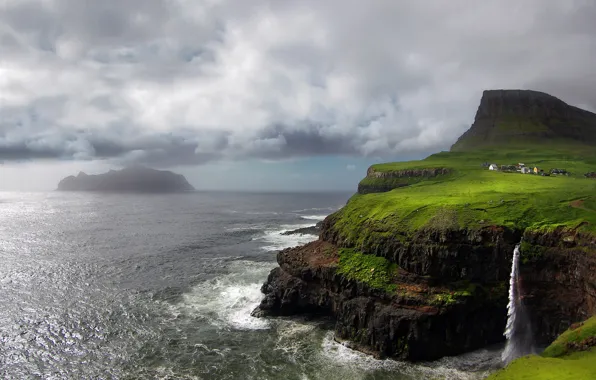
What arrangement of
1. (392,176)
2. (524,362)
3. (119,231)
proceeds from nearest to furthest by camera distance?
1. (524,362)
2. (119,231)
3. (392,176)

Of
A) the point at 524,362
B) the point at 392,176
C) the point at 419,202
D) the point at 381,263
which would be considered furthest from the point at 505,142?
the point at 524,362

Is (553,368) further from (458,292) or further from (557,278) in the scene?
(557,278)

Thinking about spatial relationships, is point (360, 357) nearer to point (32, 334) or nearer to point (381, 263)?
point (381, 263)

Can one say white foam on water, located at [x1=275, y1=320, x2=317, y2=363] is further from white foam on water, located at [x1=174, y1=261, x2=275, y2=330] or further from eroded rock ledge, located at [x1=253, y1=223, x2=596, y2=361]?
eroded rock ledge, located at [x1=253, y1=223, x2=596, y2=361]

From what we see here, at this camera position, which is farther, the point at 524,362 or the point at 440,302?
the point at 440,302

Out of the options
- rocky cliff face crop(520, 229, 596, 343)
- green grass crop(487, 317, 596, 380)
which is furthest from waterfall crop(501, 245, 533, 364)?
green grass crop(487, 317, 596, 380)

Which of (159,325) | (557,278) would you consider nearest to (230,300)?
(159,325)

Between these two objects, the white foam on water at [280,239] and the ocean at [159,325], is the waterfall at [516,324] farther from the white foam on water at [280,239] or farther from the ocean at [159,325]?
the white foam on water at [280,239]
